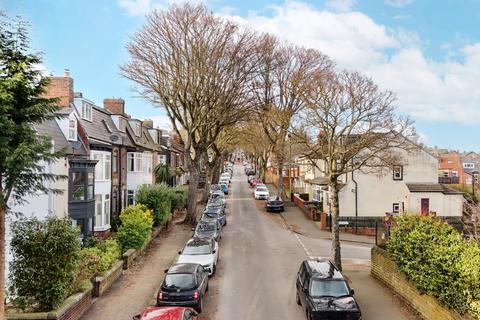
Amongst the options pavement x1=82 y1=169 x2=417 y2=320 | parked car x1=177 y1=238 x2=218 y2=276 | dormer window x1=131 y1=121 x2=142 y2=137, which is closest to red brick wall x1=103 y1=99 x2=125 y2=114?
dormer window x1=131 y1=121 x2=142 y2=137

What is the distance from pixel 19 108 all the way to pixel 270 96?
3478cm

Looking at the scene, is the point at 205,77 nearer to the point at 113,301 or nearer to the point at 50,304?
the point at 113,301

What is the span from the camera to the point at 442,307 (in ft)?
43.5

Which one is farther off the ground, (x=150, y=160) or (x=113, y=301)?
(x=150, y=160)

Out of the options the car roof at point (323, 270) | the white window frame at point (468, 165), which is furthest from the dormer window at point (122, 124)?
the white window frame at point (468, 165)

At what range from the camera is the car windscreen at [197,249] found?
20.8m

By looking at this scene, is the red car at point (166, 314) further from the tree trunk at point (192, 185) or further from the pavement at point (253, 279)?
the tree trunk at point (192, 185)

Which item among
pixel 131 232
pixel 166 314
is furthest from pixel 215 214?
pixel 166 314

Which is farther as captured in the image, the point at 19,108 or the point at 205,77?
the point at 205,77

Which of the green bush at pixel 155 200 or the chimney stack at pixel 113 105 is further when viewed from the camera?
the chimney stack at pixel 113 105

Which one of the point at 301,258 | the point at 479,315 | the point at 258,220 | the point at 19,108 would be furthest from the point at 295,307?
the point at 258,220

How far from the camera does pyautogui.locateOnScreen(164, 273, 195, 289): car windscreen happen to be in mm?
15211

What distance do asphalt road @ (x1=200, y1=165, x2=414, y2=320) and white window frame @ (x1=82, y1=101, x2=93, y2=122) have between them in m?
13.2

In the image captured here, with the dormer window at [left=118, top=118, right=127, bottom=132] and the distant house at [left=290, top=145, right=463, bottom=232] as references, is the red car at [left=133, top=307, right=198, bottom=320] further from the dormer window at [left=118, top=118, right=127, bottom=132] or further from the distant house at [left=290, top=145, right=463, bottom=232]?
the distant house at [left=290, top=145, right=463, bottom=232]
